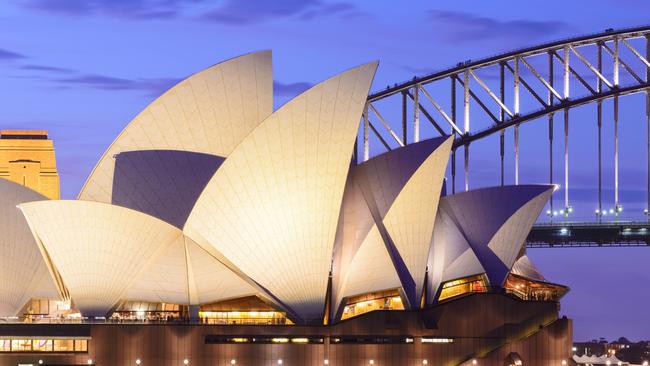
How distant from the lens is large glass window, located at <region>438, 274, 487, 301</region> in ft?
270

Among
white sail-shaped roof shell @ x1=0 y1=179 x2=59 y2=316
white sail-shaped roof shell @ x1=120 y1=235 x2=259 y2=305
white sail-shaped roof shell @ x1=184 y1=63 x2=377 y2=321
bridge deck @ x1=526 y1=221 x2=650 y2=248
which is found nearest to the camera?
white sail-shaped roof shell @ x1=184 y1=63 x2=377 y2=321

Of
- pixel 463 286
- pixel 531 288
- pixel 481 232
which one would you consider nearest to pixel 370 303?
pixel 463 286

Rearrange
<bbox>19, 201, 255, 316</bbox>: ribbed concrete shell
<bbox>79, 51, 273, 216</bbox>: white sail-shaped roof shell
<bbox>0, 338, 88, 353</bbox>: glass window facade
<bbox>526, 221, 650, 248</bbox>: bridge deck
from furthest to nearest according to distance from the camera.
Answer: <bbox>526, 221, 650, 248</bbox>: bridge deck → <bbox>79, 51, 273, 216</bbox>: white sail-shaped roof shell → <bbox>0, 338, 88, 353</bbox>: glass window facade → <bbox>19, 201, 255, 316</bbox>: ribbed concrete shell

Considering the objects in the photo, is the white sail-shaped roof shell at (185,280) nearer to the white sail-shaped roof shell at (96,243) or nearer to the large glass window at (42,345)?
the white sail-shaped roof shell at (96,243)

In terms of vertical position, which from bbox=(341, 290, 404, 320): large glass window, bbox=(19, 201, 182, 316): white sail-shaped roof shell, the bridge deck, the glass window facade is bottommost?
the glass window facade

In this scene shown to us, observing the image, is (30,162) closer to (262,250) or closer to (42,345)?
(42,345)

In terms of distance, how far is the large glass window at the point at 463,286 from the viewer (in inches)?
3236

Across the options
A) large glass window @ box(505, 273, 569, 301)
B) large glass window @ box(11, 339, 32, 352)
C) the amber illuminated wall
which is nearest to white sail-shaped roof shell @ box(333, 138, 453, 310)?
large glass window @ box(505, 273, 569, 301)

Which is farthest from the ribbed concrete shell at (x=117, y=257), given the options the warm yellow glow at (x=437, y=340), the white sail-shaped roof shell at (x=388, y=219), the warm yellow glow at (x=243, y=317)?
the warm yellow glow at (x=437, y=340)

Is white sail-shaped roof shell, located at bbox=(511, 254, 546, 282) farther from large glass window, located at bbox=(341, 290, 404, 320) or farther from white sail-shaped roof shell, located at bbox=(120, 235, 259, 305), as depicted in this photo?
white sail-shaped roof shell, located at bbox=(120, 235, 259, 305)

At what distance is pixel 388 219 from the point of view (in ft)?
257

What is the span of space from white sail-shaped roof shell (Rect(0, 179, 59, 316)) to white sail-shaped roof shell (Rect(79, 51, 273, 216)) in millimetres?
3690

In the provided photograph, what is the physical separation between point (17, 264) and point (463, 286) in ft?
77.7

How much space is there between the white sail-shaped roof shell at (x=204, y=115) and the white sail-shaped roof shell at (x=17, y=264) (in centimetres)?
369
